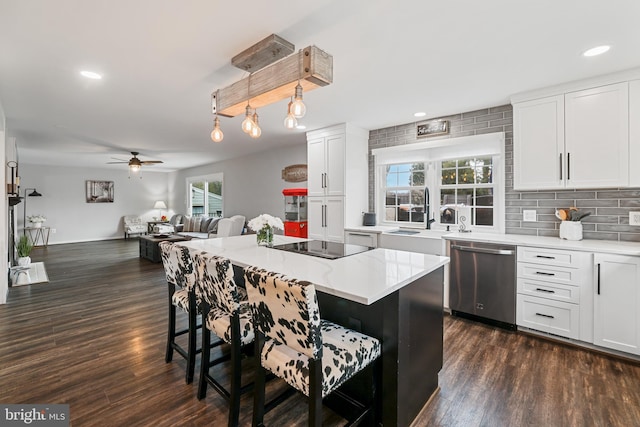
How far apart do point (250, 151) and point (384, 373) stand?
5888 millimetres

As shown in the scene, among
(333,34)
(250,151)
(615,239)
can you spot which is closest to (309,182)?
(250,151)

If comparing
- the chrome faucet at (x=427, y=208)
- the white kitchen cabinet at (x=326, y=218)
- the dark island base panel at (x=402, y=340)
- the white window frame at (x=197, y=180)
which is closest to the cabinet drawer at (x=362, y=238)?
the white kitchen cabinet at (x=326, y=218)

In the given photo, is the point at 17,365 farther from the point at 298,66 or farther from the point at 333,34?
the point at 333,34

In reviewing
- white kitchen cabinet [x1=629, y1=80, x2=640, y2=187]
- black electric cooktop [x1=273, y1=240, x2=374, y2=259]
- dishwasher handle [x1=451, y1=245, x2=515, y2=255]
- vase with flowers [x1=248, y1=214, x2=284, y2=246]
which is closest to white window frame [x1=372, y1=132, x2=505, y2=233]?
dishwasher handle [x1=451, y1=245, x2=515, y2=255]

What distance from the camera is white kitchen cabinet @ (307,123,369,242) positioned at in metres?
4.40

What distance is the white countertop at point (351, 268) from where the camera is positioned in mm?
1465

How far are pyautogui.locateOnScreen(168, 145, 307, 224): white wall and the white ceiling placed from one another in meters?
2.20

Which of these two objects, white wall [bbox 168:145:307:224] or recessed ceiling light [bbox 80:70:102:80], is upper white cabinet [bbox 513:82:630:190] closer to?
white wall [bbox 168:145:307:224]

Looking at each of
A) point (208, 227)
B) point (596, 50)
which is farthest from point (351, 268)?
point (208, 227)

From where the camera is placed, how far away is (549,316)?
112 inches

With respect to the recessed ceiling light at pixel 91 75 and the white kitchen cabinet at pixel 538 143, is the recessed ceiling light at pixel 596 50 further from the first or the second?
the recessed ceiling light at pixel 91 75

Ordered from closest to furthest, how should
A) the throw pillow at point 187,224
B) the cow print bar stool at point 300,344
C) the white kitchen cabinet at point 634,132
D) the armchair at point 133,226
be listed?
the cow print bar stool at point 300,344, the white kitchen cabinet at point 634,132, the throw pillow at point 187,224, the armchair at point 133,226

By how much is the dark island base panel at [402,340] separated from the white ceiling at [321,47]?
1.67 m

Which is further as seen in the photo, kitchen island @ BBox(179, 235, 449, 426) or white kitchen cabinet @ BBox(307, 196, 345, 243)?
white kitchen cabinet @ BBox(307, 196, 345, 243)
